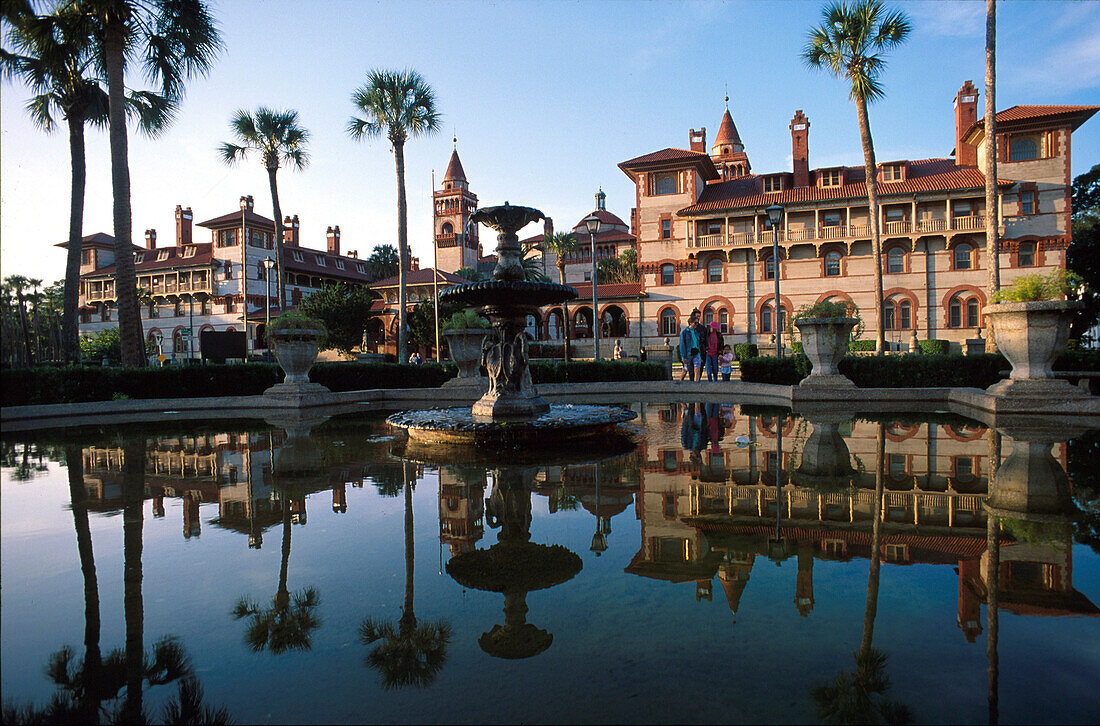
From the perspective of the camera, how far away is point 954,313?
1433 inches

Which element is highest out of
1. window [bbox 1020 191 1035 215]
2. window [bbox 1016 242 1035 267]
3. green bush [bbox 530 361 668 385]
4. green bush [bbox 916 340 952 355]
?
window [bbox 1020 191 1035 215]

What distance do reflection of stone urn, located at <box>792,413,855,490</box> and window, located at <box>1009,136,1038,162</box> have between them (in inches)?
1501

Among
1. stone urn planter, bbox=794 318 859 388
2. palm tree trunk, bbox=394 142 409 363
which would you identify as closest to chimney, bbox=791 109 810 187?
palm tree trunk, bbox=394 142 409 363

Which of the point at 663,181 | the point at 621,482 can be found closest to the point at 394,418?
the point at 621,482

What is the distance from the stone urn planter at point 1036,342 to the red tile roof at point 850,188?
31632mm

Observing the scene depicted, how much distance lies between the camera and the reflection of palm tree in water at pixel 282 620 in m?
2.43

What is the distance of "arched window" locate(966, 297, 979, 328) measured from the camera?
35.8 metres

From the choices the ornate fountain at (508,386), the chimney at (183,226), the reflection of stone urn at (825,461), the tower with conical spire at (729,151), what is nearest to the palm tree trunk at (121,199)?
the ornate fountain at (508,386)

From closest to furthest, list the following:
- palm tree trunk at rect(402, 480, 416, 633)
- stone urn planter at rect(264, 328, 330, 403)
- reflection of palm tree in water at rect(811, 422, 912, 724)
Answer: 1. reflection of palm tree in water at rect(811, 422, 912, 724)
2. palm tree trunk at rect(402, 480, 416, 633)
3. stone urn planter at rect(264, 328, 330, 403)

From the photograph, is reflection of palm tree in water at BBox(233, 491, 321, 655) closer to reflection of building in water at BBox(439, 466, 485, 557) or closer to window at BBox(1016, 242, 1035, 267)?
reflection of building in water at BBox(439, 466, 485, 557)

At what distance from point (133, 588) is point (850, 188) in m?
43.7

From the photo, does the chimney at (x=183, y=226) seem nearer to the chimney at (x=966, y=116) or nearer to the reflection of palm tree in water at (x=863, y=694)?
the chimney at (x=966, y=116)

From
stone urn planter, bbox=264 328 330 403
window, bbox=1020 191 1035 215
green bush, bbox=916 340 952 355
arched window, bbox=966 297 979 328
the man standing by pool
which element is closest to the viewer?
stone urn planter, bbox=264 328 330 403

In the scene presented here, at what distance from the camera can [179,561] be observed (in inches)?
135
